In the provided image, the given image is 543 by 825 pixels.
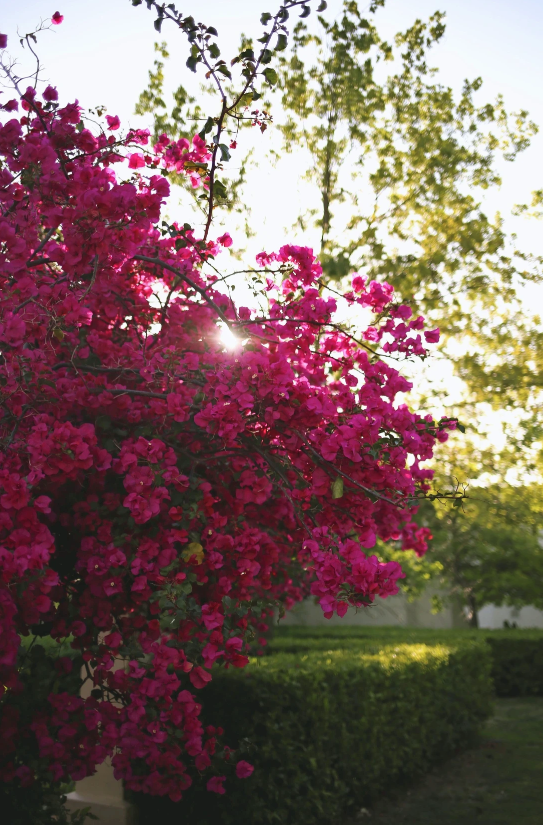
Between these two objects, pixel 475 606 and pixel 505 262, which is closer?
pixel 505 262

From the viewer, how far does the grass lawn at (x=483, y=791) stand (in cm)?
548

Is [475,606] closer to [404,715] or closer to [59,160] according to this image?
[404,715]

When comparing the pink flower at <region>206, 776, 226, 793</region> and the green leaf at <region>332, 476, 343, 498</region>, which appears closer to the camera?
the green leaf at <region>332, 476, 343, 498</region>

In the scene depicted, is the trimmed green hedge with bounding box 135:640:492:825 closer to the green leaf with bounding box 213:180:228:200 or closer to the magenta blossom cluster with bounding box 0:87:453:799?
the magenta blossom cluster with bounding box 0:87:453:799

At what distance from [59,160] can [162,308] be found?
3.85 feet

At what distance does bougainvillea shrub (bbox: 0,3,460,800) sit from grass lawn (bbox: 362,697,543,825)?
8.58 ft

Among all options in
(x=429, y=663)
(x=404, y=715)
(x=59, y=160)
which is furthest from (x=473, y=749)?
(x=59, y=160)

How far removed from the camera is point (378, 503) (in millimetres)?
3572

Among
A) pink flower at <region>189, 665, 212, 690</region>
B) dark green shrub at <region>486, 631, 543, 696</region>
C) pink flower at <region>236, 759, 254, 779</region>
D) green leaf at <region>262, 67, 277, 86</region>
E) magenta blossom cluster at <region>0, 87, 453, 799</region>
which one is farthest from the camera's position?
dark green shrub at <region>486, 631, 543, 696</region>

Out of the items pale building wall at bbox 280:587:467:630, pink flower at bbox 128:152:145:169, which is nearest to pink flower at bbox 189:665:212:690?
pink flower at bbox 128:152:145:169

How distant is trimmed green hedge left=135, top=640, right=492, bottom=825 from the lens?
4.71 meters

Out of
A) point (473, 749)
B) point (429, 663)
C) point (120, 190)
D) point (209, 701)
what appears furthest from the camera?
point (473, 749)

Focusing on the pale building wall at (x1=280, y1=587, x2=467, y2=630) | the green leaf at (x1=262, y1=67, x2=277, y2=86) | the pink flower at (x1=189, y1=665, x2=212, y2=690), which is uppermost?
the green leaf at (x1=262, y1=67, x2=277, y2=86)

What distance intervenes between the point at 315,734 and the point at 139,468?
2.98 m
